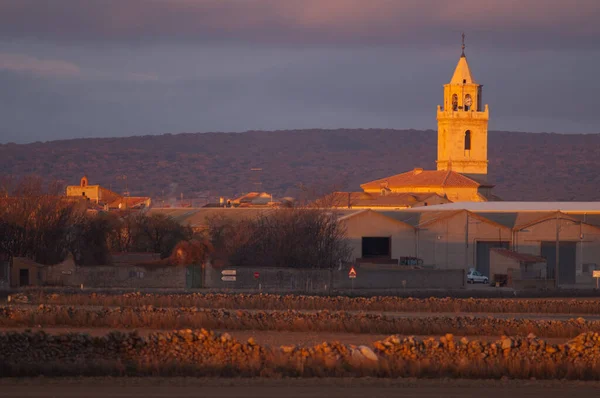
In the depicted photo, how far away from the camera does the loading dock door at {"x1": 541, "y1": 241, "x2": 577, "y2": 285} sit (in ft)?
221

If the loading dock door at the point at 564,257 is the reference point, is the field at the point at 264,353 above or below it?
below

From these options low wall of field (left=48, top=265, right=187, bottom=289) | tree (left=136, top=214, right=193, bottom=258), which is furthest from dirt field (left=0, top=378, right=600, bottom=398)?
tree (left=136, top=214, right=193, bottom=258)

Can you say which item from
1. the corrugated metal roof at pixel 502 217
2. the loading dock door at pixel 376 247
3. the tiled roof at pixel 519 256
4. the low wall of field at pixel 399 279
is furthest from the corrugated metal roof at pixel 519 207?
the low wall of field at pixel 399 279

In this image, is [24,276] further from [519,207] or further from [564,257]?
[519,207]

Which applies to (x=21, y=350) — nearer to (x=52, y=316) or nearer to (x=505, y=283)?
(x=52, y=316)

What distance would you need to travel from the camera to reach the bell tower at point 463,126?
382ft

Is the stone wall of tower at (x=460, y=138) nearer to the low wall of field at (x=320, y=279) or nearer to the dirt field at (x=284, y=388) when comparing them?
the low wall of field at (x=320, y=279)

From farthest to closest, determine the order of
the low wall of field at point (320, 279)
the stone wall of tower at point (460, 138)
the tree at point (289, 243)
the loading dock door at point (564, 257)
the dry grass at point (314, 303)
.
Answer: the stone wall of tower at point (460, 138)
the loading dock door at point (564, 257)
the tree at point (289, 243)
the low wall of field at point (320, 279)
the dry grass at point (314, 303)

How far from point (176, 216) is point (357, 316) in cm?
5027

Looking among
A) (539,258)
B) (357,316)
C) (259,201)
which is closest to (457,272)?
(539,258)

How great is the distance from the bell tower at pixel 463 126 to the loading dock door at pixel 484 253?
47.6m

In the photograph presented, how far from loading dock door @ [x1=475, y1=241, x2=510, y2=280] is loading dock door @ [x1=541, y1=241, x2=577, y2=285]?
90.2 inches

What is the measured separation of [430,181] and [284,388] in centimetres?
8584

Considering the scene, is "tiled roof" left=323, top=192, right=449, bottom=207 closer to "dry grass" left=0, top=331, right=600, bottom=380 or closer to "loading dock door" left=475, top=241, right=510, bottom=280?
"loading dock door" left=475, top=241, right=510, bottom=280
